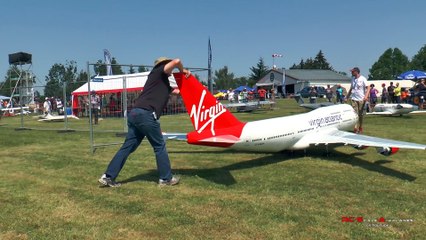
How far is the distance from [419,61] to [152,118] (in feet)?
504

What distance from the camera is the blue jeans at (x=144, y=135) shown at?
634 centimetres

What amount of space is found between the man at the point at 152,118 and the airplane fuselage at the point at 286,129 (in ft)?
4.96

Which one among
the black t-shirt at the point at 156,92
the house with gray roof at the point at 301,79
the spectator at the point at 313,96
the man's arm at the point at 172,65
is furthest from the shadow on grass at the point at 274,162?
the house with gray roof at the point at 301,79

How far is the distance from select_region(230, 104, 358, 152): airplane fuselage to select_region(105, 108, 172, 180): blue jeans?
147 cm

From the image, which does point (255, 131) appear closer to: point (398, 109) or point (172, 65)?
point (172, 65)

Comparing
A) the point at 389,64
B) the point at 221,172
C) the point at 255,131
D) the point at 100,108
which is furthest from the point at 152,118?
the point at 389,64

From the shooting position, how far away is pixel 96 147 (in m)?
11.1

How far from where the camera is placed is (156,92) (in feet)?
21.2

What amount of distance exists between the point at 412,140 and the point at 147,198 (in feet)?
29.5

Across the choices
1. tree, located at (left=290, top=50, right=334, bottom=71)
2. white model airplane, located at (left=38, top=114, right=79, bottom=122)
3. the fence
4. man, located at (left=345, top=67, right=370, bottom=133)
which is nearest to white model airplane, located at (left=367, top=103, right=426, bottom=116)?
man, located at (left=345, top=67, right=370, bottom=133)

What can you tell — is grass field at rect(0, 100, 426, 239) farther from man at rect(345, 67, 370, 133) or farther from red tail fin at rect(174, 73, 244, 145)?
man at rect(345, 67, 370, 133)

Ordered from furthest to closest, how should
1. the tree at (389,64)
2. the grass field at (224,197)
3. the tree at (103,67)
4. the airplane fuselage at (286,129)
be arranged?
the tree at (389,64) < the tree at (103,67) < the airplane fuselage at (286,129) < the grass field at (224,197)

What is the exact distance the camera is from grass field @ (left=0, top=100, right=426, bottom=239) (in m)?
4.59

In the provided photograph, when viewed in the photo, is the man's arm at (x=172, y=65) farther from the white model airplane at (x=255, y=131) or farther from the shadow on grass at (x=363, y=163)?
the shadow on grass at (x=363, y=163)
